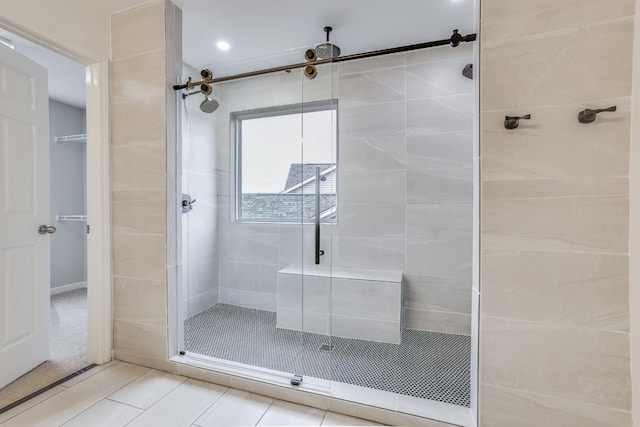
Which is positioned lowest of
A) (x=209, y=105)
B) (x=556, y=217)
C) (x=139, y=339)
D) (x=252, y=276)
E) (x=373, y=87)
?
(x=139, y=339)

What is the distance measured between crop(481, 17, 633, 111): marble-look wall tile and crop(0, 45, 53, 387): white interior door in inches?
101

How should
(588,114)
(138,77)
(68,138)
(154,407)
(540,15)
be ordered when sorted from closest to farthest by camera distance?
(588,114) < (540,15) < (154,407) < (138,77) < (68,138)

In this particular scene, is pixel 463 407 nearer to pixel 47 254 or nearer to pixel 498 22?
pixel 498 22

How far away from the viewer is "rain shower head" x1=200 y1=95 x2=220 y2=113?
2.08m

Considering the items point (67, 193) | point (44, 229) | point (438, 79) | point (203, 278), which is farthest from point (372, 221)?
point (67, 193)

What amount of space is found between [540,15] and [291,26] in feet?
5.11

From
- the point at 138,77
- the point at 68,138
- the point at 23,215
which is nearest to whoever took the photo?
the point at 23,215

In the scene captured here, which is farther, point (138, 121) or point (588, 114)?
point (138, 121)

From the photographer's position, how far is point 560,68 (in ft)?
3.92

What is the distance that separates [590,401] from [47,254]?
9.98 feet

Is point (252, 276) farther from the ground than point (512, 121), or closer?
closer

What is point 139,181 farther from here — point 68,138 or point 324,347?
point 68,138

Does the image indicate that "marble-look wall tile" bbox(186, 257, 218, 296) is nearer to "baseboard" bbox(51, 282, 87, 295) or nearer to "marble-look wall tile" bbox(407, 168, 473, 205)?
"marble-look wall tile" bbox(407, 168, 473, 205)

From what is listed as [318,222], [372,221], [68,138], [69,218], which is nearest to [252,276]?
[318,222]
